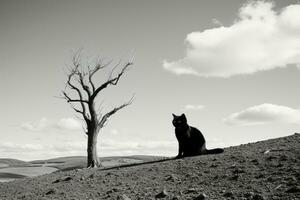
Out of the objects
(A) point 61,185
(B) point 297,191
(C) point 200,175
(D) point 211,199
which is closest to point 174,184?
(C) point 200,175

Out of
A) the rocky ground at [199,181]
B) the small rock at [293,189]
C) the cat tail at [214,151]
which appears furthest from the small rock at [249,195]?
the cat tail at [214,151]

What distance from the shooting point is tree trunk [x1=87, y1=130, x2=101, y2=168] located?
21172 millimetres

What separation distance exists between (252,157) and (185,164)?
7.70ft

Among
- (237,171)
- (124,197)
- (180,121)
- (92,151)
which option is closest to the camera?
(124,197)

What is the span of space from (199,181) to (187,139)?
492cm

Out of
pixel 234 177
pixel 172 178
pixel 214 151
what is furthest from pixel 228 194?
pixel 214 151

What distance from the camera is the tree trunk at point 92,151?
2117cm

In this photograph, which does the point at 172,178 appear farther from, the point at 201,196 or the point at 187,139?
the point at 187,139

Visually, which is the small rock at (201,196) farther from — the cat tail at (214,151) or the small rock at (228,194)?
the cat tail at (214,151)

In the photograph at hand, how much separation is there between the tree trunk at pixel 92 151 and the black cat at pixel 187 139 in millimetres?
7417

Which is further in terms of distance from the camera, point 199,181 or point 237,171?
point 237,171

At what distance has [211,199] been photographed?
8602 millimetres

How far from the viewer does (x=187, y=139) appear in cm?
1520

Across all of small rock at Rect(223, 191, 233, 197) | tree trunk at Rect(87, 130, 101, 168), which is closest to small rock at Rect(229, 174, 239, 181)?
small rock at Rect(223, 191, 233, 197)
